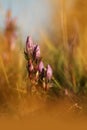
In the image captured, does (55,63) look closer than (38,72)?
No

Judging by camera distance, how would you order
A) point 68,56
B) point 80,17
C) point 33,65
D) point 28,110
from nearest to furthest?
point 28,110 → point 33,65 → point 68,56 → point 80,17

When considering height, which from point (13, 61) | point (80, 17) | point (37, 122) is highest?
point (80, 17)

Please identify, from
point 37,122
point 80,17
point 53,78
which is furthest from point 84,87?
point 80,17

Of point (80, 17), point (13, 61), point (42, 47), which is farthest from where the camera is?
point (80, 17)

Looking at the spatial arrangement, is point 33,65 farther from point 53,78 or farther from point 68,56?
point 68,56

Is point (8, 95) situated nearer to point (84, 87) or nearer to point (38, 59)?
point (38, 59)

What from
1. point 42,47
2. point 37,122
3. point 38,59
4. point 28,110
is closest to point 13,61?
point 42,47

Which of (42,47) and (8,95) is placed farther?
(42,47)

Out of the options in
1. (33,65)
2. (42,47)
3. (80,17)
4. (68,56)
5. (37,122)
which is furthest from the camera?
(80,17)

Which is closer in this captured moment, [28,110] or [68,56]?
[28,110]

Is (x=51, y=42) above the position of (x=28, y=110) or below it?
above
